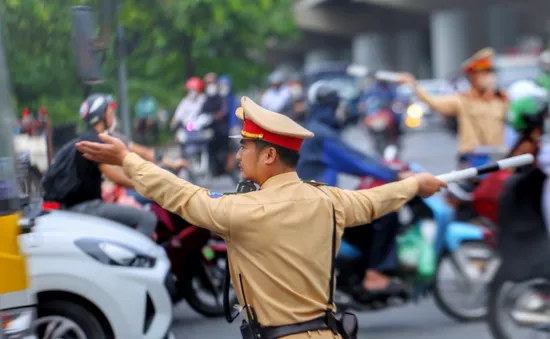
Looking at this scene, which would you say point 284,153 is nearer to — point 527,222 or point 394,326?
point 527,222

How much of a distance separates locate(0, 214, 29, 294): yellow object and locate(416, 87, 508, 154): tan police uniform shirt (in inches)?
254

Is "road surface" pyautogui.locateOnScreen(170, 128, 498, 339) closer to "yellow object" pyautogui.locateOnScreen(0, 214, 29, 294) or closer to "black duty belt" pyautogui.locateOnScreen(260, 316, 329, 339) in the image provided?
"yellow object" pyautogui.locateOnScreen(0, 214, 29, 294)

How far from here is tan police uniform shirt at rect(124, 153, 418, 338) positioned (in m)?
3.88

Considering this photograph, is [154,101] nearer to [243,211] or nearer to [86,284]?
[86,284]

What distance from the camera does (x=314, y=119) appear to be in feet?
27.3

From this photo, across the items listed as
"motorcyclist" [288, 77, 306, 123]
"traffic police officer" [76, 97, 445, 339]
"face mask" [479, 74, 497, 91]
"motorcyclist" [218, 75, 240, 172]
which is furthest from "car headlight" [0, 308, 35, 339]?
"motorcyclist" [288, 77, 306, 123]

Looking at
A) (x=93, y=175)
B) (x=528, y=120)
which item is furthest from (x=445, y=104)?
(x=93, y=175)

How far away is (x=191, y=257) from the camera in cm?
816

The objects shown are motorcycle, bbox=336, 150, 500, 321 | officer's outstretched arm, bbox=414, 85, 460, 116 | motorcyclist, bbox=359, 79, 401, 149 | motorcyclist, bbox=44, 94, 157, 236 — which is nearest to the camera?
motorcyclist, bbox=44, 94, 157, 236

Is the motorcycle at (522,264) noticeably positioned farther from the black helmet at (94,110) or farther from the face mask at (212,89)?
the face mask at (212,89)

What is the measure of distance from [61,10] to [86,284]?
14.2 ft

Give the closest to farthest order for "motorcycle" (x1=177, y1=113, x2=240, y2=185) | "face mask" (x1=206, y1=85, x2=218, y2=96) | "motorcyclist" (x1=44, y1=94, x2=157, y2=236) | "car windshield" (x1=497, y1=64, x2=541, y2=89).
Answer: "motorcyclist" (x1=44, y1=94, x2=157, y2=236), "motorcycle" (x1=177, y1=113, x2=240, y2=185), "face mask" (x1=206, y1=85, x2=218, y2=96), "car windshield" (x1=497, y1=64, x2=541, y2=89)

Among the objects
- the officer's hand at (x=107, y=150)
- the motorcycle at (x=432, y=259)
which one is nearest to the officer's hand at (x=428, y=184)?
the officer's hand at (x=107, y=150)

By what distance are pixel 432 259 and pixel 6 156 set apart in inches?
166
